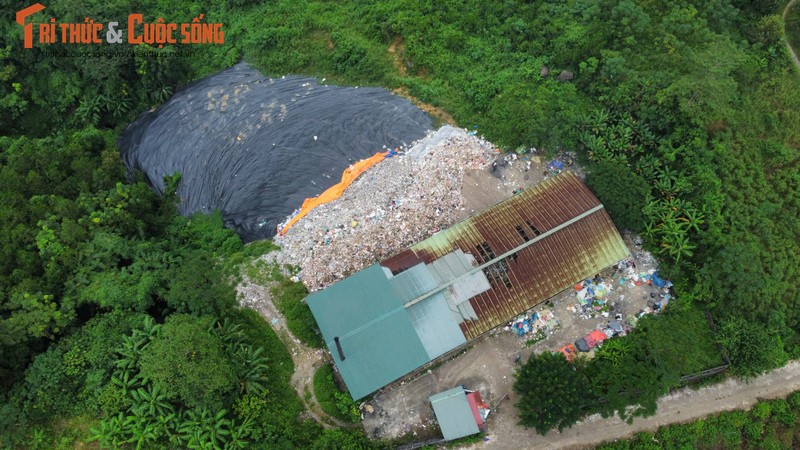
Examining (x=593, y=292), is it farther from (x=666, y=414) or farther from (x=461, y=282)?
(x=461, y=282)

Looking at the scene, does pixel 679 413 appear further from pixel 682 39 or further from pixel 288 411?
pixel 682 39

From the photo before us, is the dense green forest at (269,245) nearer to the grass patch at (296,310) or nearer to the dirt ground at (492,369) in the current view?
the grass patch at (296,310)

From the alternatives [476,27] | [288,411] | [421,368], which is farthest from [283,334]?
[476,27]

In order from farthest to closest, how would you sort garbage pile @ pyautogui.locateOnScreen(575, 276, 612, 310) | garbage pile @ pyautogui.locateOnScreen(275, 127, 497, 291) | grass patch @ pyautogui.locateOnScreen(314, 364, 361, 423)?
garbage pile @ pyautogui.locateOnScreen(275, 127, 497, 291) < garbage pile @ pyautogui.locateOnScreen(575, 276, 612, 310) < grass patch @ pyautogui.locateOnScreen(314, 364, 361, 423)

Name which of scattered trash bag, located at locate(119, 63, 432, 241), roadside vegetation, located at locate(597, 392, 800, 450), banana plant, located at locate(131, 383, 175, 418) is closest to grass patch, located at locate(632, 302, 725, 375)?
roadside vegetation, located at locate(597, 392, 800, 450)

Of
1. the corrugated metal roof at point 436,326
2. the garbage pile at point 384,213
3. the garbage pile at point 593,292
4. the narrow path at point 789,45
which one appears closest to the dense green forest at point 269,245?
the narrow path at point 789,45

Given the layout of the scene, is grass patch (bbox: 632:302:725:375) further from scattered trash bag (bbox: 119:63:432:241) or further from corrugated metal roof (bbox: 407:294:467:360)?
scattered trash bag (bbox: 119:63:432:241)
